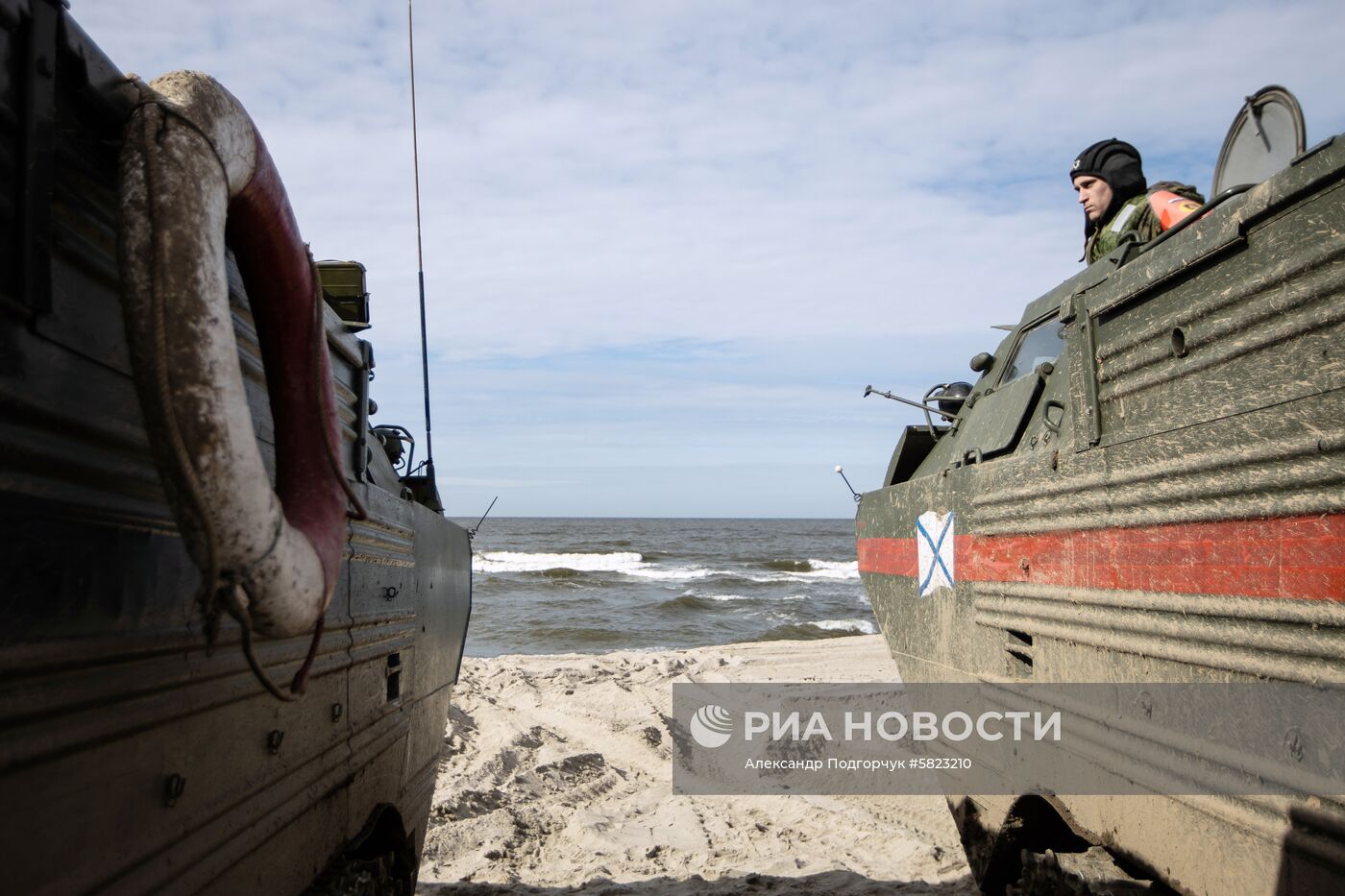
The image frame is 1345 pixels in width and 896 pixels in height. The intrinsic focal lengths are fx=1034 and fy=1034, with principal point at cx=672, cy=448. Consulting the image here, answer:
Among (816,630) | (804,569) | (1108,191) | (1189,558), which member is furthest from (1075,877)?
(804,569)

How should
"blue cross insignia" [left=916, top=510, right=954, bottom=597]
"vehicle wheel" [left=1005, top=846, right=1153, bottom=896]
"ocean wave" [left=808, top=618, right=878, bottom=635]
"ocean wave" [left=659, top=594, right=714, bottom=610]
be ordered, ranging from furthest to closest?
"ocean wave" [left=659, top=594, right=714, bottom=610]
"ocean wave" [left=808, top=618, right=878, bottom=635]
"blue cross insignia" [left=916, top=510, right=954, bottom=597]
"vehicle wheel" [left=1005, top=846, right=1153, bottom=896]

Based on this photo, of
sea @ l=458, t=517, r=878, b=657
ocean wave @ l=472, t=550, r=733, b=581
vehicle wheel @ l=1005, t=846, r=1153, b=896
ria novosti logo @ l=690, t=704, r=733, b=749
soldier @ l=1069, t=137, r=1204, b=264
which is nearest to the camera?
vehicle wheel @ l=1005, t=846, r=1153, b=896

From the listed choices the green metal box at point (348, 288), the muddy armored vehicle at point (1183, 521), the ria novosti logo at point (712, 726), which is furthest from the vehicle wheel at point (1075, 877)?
the ria novosti logo at point (712, 726)

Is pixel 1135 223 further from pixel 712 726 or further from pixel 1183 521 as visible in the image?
pixel 712 726

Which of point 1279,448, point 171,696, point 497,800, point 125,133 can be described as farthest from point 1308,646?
point 497,800

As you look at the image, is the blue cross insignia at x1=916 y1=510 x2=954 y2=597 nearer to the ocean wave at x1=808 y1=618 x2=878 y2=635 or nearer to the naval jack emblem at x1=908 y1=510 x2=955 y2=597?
the naval jack emblem at x1=908 y1=510 x2=955 y2=597

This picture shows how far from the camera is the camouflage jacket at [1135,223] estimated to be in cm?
391

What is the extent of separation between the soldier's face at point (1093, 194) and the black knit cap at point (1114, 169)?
0.04 ft

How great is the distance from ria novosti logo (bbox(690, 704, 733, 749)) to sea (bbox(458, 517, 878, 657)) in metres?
3.06

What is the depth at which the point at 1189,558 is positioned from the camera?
9.02 feet

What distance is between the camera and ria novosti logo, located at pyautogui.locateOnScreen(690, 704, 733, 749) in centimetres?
838

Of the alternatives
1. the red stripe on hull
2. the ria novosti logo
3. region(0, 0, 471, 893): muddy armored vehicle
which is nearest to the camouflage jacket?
the red stripe on hull

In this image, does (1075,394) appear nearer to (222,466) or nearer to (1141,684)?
(1141,684)

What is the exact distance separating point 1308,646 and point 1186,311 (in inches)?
38.1
